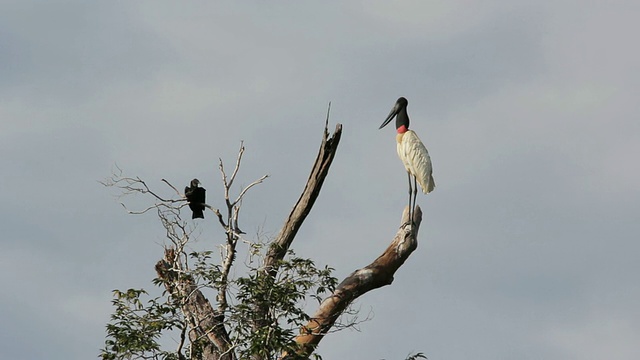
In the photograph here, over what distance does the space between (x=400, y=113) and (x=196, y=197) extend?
423cm

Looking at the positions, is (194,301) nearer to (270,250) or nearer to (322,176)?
(270,250)

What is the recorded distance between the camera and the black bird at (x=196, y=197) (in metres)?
18.0

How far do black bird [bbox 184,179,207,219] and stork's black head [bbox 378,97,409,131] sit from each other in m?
4.01

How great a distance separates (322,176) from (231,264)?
2417 mm

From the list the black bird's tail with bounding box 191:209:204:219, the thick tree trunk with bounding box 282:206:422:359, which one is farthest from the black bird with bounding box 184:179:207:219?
the thick tree trunk with bounding box 282:206:422:359

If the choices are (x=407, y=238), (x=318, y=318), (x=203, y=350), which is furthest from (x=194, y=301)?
(x=407, y=238)

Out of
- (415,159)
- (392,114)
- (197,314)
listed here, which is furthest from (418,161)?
(197,314)

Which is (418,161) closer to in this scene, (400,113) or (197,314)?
(400,113)

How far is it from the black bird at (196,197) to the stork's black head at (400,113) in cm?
401

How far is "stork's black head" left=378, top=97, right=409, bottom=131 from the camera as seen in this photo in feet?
67.3

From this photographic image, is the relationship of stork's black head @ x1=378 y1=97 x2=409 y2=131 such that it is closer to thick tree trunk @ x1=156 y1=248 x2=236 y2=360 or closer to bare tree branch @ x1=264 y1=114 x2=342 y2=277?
bare tree branch @ x1=264 y1=114 x2=342 y2=277

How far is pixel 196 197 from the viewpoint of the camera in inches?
710

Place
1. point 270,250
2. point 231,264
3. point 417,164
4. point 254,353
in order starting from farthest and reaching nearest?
point 417,164 → point 270,250 → point 231,264 → point 254,353

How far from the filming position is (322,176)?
61.6 ft
